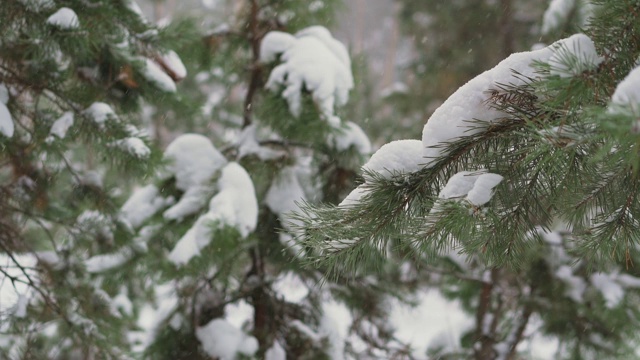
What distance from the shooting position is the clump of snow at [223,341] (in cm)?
409

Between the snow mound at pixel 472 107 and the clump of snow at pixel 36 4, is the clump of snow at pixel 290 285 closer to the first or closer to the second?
the clump of snow at pixel 36 4

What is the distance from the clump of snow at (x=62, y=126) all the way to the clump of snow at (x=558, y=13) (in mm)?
3876

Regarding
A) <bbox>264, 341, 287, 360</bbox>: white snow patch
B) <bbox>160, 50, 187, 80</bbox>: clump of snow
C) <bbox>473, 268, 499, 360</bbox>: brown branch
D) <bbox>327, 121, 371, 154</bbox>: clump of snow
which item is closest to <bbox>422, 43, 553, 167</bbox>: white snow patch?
<bbox>160, 50, 187, 80</bbox>: clump of snow

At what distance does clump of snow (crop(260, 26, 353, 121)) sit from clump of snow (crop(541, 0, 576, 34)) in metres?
1.85

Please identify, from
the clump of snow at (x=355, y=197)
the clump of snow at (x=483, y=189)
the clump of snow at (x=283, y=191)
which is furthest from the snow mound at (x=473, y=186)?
the clump of snow at (x=283, y=191)

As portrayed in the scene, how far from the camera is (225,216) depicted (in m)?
3.45

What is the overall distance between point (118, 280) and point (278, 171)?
1480 millimetres

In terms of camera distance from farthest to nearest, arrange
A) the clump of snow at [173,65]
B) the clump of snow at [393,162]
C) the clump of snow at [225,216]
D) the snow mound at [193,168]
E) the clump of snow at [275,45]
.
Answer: the clump of snow at [275,45]
the snow mound at [193,168]
the clump of snow at [173,65]
the clump of snow at [225,216]
the clump of snow at [393,162]

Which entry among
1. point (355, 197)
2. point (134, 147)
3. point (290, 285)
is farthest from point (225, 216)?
point (290, 285)

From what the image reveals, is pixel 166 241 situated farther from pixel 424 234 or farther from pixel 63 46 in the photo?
pixel 424 234

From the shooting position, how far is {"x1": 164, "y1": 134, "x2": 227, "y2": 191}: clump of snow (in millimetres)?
4090

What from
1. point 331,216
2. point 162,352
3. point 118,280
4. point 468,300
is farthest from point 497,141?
point 468,300

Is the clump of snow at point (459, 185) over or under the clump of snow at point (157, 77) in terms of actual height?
under

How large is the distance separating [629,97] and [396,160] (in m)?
0.82
